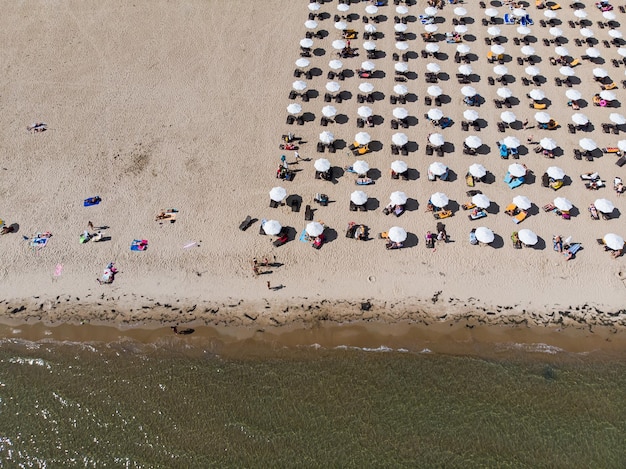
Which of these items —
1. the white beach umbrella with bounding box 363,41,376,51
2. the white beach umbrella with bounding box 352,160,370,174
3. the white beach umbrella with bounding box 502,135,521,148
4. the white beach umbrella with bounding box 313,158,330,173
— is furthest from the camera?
the white beach umbrella with bounding box 363,41,376,51

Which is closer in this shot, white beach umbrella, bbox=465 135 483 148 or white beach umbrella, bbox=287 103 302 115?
white beach umbrella, bbox=465 135 483 148

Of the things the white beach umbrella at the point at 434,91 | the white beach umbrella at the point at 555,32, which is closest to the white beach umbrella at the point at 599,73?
the white beach umbrella at the point at 555,32

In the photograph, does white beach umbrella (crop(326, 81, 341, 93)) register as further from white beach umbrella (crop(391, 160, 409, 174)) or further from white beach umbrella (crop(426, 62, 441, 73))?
white beach umbrella (crop(391, 160, 409, 174))

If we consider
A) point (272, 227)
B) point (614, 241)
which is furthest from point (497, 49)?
point (272, 227)

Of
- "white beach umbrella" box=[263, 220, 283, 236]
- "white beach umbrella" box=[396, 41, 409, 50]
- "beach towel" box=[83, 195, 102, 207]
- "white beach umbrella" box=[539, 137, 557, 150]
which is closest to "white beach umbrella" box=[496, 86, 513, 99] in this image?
"white beach umbrella" box=[539, 137, 557, 150]

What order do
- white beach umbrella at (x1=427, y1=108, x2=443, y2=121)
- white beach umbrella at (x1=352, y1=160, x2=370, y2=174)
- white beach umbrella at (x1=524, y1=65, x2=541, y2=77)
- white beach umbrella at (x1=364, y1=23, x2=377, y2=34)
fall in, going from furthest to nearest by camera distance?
white beach umbrella at (x1=364, y1=23, x2=377, y2=34)
white beach umbrella at (x1=524, y1=65, x2=541, y2=77)
white beach umbrella at (x1=427, y1=108, x2=443, y2=121)
white beach umbrella at (x1=352, y1=160, x2=370, y2=174)

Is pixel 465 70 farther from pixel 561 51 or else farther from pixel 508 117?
pixel 561 51

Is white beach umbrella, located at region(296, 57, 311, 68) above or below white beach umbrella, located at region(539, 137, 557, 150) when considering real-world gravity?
above

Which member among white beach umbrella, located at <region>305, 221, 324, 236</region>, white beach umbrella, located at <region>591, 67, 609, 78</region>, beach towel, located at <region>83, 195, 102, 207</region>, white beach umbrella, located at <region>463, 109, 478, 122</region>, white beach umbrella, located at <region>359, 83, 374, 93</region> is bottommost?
white beach umbrella, located at <region>305, 221, 324, 236</region>
